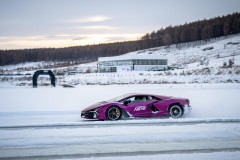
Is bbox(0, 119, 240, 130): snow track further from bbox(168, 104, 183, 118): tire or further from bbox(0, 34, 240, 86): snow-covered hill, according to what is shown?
bbox(0, 34, 240, 86): snow-covered hill

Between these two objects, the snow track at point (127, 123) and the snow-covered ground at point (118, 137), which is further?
the snow track at point (127, 123)

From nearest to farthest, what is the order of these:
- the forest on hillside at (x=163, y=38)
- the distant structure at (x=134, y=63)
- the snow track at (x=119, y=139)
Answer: the snow track at (x=119, y=139) → the distant structure at (x=134, y=63) → the forest on hillside at (x=163, y=38)

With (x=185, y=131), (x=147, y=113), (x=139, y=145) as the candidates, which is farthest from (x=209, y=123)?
(x=139, y=145)

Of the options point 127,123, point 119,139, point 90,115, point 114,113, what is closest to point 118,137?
point 119,139

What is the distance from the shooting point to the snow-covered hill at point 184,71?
37875 mm

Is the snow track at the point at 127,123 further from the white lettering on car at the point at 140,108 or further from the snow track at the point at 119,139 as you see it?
the white lettering on car at the point at 140,108

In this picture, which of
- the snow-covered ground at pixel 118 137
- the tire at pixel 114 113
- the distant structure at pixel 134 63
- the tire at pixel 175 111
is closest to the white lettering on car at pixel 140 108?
the tire at pixel 114 113

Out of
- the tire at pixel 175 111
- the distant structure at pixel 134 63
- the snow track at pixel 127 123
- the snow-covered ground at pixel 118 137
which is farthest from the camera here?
the distant structure at pixel 134 63

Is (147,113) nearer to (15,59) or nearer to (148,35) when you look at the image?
(15,59)

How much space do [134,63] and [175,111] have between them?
65997 millimetres

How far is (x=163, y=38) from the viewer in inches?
6531

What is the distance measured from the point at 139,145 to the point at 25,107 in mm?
10266

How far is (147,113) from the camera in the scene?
1370cm

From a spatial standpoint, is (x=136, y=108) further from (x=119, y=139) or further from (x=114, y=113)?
(x=119, y=139)
